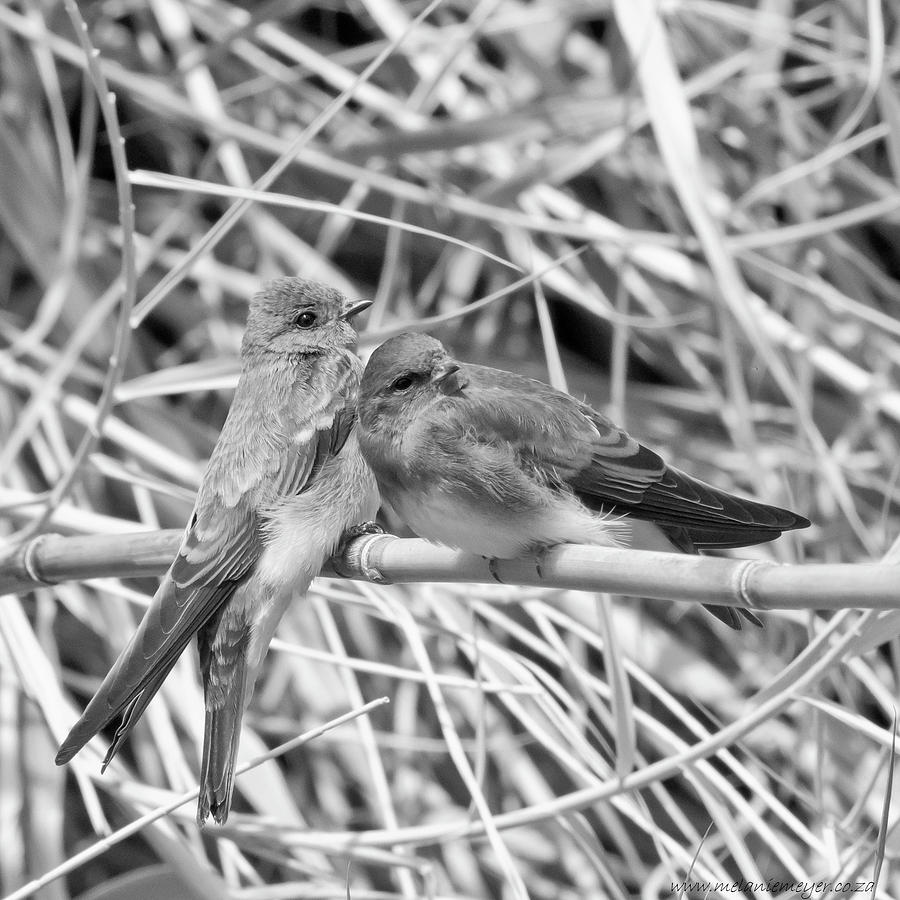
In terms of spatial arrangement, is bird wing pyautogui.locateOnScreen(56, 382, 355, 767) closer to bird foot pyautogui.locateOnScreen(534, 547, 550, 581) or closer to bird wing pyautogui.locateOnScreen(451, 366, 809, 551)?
bird wing pyautogui.locateOnScreen(451, 366, 809, 551)

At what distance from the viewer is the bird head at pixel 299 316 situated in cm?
209

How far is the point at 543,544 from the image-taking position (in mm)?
1600

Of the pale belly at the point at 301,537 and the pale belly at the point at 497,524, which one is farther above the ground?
the pale belly at the point at 497,524

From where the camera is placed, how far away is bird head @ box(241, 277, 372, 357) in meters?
2.09

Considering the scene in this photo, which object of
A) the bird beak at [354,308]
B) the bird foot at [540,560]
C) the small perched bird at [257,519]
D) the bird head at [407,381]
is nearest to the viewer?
the bird foot at [540,560]

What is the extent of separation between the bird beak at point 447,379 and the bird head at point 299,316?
34 cm

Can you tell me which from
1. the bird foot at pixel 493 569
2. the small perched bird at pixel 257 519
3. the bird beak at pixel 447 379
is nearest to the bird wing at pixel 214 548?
the small perched bird at pixel 257 519

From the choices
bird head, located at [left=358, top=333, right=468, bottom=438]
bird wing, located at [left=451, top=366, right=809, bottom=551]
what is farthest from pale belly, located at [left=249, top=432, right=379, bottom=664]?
bird wing, located at [left=451, top=366, right=809, bottom=551]

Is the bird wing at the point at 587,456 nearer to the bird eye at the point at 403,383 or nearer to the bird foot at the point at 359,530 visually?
the bird eye at the point at 403,383

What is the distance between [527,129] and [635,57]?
18.1 inches

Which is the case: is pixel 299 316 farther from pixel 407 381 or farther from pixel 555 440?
pixel 555 440

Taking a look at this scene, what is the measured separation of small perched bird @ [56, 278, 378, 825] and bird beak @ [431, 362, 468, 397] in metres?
0.22

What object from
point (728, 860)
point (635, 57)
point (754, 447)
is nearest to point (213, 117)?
point (635, 57)

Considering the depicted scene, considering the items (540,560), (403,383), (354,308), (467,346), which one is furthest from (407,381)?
(467,346)
